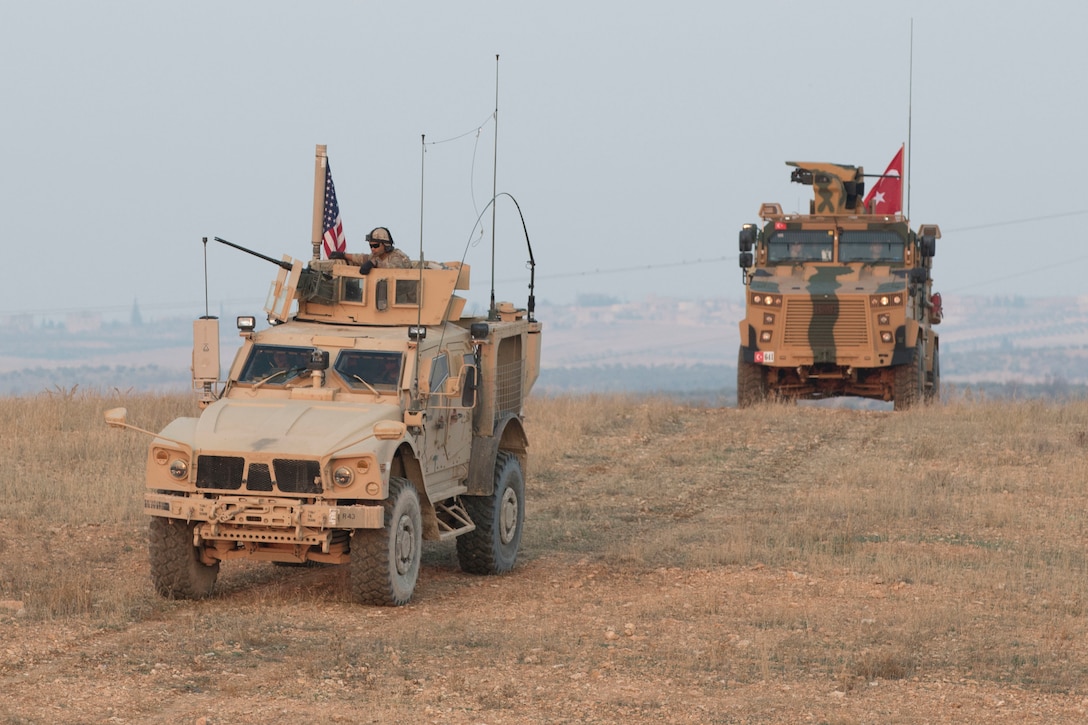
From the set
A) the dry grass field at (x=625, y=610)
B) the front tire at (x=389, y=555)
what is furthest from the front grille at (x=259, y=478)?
the dry grass field at (x=625, y=610)

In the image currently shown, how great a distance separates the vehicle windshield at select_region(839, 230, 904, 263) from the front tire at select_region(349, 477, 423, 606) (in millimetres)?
14077

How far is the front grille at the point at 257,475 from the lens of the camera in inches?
400

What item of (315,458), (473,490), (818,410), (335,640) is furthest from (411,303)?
(818,410)

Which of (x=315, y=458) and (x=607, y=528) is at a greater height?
(x=315, y=458)

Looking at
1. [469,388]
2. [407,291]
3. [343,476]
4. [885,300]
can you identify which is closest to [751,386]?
[885,300]

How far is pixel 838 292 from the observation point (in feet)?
75.6

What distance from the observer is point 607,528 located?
1484cm

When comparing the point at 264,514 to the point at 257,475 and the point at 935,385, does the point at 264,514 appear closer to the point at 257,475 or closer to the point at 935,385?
the point at 257,475

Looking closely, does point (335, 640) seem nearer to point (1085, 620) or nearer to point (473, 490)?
point (473, 490)

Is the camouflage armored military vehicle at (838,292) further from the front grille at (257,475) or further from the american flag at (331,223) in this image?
the front grille at (257,475)

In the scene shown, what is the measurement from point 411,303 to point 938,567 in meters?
4.38

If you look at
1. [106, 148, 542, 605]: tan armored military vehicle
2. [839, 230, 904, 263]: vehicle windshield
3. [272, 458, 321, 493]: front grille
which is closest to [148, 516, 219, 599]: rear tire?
[106, 148, 542, 605]: tan armored military vehicle

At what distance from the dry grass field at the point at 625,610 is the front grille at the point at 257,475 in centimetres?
81

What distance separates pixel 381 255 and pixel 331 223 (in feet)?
4.74
